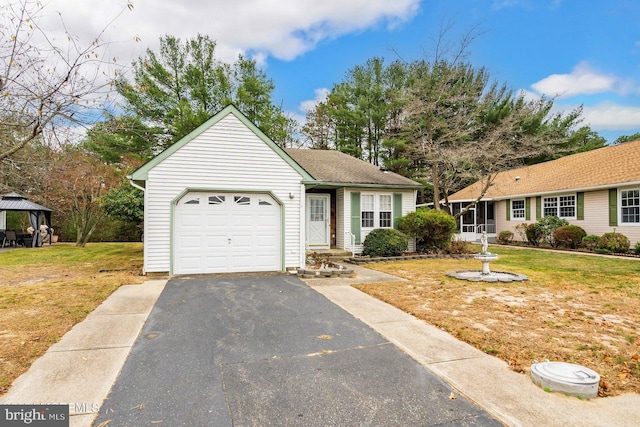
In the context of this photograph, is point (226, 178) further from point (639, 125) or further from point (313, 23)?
point (639, 125)

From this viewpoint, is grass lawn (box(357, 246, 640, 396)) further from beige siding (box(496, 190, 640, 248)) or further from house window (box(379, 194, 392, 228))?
beige siding (box(496, 190, 640, 248))

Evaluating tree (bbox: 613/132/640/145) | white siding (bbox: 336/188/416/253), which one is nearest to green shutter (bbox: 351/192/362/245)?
white siding (bbox: 336/188/416/253)

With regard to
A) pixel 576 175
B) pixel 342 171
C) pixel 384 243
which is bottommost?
pixel 384 243

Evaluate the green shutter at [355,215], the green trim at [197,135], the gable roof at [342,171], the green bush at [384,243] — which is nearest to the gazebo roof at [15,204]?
the green trim at [197,135]

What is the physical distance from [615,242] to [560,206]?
4.06 metres

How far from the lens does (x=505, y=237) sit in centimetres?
2050

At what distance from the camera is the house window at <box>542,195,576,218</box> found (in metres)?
17.3

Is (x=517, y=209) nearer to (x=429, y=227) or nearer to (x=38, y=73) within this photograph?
(x=429, y=227)

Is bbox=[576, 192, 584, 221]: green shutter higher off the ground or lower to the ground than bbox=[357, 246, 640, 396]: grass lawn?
higher

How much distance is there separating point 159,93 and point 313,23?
43.0 feet

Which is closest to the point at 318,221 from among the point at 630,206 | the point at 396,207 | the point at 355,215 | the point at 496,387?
the point at 355,215

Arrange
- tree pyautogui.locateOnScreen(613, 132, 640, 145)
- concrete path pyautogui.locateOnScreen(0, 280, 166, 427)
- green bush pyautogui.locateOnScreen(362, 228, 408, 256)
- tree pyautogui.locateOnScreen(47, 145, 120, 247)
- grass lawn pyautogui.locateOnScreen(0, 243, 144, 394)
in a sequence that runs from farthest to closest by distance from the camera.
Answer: tree pyautogui.locateOnScreen(613, 132, 640, 145) < tree pyautogui.locateOnScreen(47, 145, 120, 247) < green bush pyautogui.locateOnScreen(362, 228, 408, 256) < grass lawn pyautogui.locateOnScreen(0, 243, 144, 394) < concrete path pyautogui.locateOnScreen(0, 280, 166, 427)

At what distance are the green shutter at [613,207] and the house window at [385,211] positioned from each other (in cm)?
1003

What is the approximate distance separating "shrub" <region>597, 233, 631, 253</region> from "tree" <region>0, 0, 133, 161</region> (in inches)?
719
